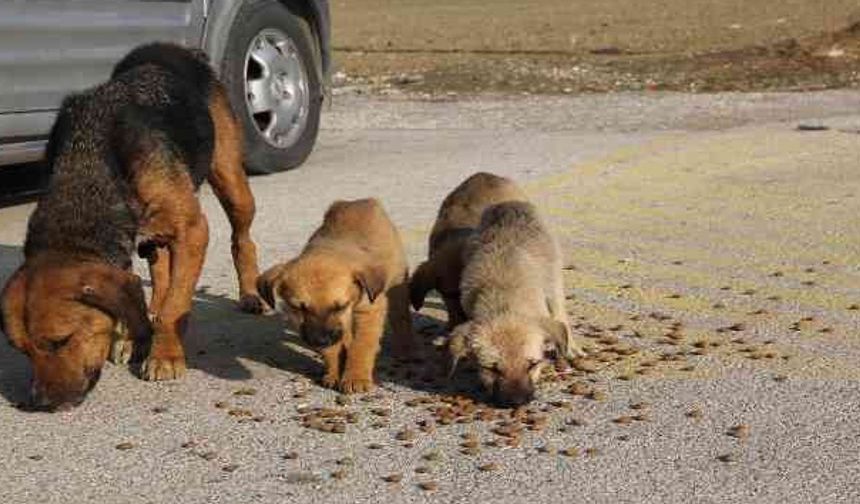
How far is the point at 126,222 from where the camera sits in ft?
20.6

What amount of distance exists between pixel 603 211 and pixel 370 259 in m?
3.89

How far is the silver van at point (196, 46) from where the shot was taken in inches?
385

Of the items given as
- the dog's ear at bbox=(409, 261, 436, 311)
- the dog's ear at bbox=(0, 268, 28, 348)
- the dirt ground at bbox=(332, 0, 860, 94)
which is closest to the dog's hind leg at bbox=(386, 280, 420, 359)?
the dog's ear at bbox=(409, 261, 436, 311)

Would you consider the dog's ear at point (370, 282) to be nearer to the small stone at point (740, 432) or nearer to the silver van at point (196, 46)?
the small stone at point (740, 432)

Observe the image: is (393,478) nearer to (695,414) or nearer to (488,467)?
(488,467)

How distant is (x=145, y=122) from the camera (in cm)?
677

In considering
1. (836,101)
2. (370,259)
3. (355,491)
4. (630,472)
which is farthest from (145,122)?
(836,101)

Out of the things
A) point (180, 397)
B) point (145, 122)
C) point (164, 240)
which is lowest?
point (180, 397)

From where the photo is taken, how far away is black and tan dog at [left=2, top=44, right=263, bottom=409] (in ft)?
18.8

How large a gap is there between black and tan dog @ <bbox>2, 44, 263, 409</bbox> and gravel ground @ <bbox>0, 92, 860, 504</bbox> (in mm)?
277

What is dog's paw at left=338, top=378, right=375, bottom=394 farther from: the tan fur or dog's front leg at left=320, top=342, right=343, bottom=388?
the tan fur

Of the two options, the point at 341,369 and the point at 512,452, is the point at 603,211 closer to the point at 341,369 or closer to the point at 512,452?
the point at 341,369

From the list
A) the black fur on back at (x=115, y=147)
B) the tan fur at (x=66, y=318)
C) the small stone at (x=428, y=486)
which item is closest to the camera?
the small stone at (x=428, y=486)

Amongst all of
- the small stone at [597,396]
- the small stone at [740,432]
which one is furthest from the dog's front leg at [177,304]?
the small stone at [740,432]
